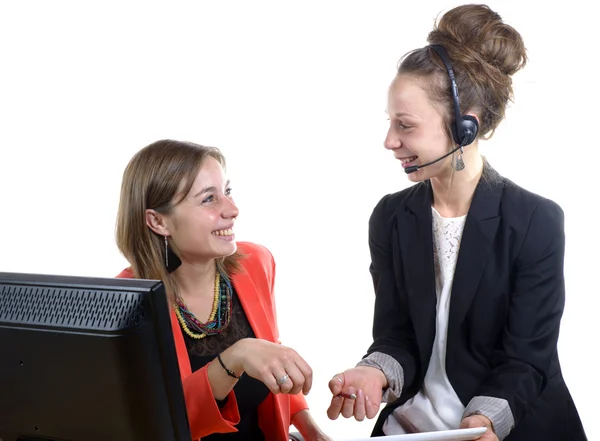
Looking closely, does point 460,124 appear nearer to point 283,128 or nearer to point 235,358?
point 235,358

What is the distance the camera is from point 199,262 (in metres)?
2.00

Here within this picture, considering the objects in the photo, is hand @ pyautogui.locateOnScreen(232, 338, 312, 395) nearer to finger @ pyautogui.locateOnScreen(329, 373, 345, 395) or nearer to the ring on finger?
the ring on finger

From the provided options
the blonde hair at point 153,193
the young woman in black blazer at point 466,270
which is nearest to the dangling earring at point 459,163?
the young woman in black blazer at point 466,270

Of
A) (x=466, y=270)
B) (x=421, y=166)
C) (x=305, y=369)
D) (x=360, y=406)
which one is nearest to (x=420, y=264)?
(x=466, y=270)

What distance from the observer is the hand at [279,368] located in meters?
1.39

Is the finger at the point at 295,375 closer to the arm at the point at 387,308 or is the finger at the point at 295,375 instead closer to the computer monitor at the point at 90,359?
the computer monitor at the point at 90,359

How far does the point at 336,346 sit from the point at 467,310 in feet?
7.65

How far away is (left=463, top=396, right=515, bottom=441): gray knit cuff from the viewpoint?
1550mm

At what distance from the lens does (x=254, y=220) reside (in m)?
3.90

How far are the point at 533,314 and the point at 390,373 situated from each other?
1.05 feet

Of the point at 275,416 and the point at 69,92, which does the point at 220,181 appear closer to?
the point at 275,416

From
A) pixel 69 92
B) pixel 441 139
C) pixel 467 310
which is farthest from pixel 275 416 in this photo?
pixel 69 92

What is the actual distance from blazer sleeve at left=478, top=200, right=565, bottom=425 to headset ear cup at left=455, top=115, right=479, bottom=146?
0.21 m

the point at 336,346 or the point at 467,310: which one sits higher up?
the point at 467,310
